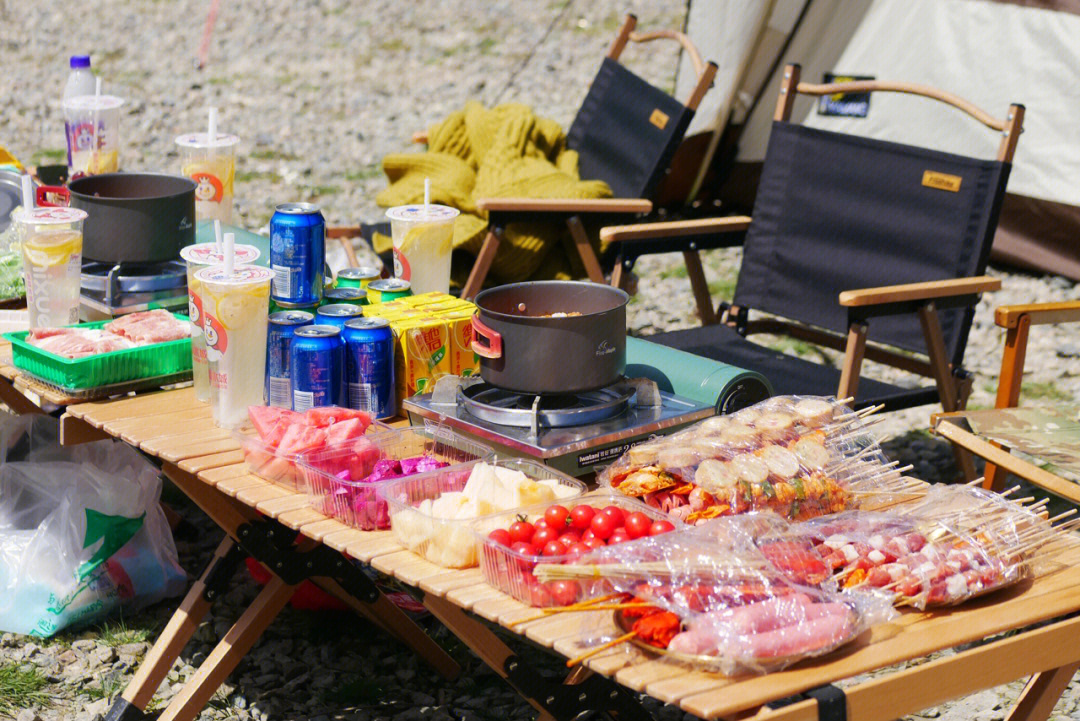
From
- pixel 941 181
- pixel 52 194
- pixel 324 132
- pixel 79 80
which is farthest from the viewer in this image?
pixel 324 132

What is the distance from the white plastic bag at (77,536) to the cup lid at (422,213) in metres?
0.99

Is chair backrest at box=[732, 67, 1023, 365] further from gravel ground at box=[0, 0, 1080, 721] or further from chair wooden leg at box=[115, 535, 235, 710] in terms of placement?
chair wooden leg at box=[115, 535, 235, 710]

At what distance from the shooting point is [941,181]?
3.78 m

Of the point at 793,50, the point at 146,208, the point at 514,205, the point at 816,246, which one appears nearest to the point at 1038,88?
the point at 793,50

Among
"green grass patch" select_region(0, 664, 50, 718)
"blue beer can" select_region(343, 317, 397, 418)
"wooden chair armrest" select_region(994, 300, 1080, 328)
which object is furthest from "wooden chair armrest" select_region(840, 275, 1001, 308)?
"green grass patch" select_region(0, 664, 50, 718)

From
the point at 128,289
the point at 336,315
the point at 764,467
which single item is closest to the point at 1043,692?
the point at 764,467

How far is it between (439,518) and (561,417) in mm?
444

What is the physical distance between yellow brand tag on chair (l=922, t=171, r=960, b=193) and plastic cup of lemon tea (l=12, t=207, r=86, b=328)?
8.15ft

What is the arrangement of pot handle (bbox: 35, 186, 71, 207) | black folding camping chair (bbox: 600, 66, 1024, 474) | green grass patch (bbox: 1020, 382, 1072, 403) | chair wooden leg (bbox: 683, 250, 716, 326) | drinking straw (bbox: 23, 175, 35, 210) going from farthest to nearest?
green grass patch (bbox: 1020, 382, 1072, 403) < chair wooden leg (bbox: 683, 250, 716, 326) < black folding camping chair (bbox: 600, 66, 1024, 474) < pot handle (bbox: 35, 186, 71, 207) < drinking straw (bbox: 23, 175, 35, 210)

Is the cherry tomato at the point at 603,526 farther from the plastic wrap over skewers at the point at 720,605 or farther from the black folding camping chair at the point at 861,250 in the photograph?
A: the black folding camping chair at the point at 861,250

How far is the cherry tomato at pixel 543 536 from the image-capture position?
1.84m

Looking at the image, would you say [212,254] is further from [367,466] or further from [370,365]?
[367,466]

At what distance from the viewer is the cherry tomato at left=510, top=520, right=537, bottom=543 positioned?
1866 millimetres

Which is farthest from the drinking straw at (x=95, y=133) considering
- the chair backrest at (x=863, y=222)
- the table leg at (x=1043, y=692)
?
the table leg at (x=1043, y=692)
